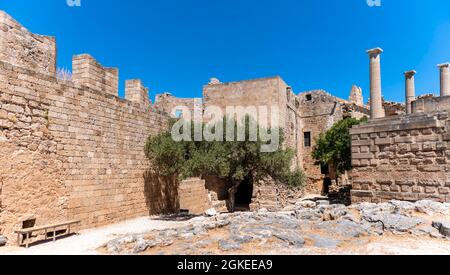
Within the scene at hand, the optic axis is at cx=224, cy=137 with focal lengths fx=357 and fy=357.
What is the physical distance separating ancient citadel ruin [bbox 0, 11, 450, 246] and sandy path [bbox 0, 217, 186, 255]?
65cm

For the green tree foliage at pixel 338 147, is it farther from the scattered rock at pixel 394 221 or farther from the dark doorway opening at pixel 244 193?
the scattered rock at pixel 394 221

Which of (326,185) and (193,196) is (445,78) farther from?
(326,185)

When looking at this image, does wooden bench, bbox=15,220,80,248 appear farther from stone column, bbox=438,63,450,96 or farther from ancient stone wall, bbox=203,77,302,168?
stone column, bbox=438,63,450,96

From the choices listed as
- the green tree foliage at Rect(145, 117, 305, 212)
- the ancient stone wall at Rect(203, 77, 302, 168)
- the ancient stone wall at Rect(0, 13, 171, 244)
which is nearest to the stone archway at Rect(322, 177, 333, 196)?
the ancient stone wall at Rect(203, 77, 302, 168)

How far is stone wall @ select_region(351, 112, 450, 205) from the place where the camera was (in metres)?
9.23

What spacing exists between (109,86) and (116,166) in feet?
8.73

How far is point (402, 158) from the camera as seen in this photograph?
32.4 ft

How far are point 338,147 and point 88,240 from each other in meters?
17.9

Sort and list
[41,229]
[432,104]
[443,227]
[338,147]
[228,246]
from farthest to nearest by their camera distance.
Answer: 1. [338,147]
2. [432,104]
3. [41,229]
4. [443,227]
5. [228,246]

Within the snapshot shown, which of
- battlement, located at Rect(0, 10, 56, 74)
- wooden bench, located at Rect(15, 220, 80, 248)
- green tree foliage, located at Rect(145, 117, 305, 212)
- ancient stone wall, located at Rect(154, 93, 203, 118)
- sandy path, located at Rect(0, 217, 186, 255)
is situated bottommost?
sandy path, located at Rect(0, 217, 186, 255)

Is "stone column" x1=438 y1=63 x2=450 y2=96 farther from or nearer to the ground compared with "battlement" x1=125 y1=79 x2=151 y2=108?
farther from the ground

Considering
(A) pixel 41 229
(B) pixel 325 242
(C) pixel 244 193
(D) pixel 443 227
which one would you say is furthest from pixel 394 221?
(C) pixel 244 193
